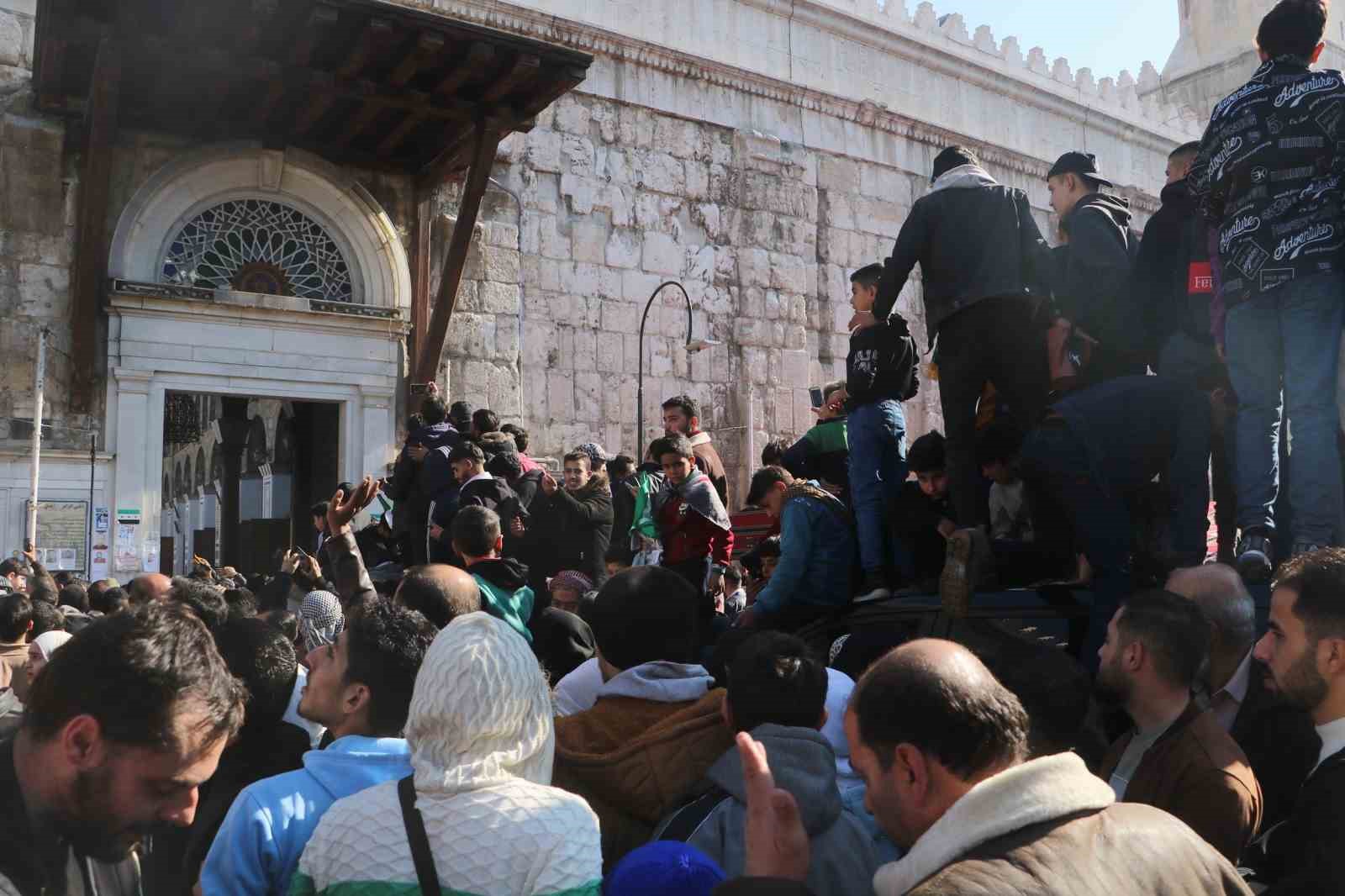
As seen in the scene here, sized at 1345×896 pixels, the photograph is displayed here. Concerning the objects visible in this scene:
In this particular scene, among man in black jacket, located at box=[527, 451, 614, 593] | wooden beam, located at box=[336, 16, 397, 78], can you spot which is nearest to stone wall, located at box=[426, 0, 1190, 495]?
wooden beam, located at box=[336, 16, 397, 78]

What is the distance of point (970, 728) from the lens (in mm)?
1821

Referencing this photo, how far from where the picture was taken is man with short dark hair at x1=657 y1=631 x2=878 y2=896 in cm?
227

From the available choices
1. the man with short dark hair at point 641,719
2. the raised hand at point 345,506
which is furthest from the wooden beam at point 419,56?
the man with short dark hair at point 641,719

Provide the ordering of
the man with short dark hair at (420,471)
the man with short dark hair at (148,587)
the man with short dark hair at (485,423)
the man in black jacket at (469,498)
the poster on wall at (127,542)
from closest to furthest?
1. the man with short dark hair at (148,587)
2. the man in black jacket at (469,498)
3. the man with short dark hair at (420,471)
4. the man with short dark hair at (485,423)
5. the poster on wall at (127,542)

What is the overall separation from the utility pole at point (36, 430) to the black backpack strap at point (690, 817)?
32.3 ft

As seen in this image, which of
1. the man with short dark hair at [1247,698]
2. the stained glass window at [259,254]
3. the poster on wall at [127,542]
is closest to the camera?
the man with short dark hair at [1247,698]

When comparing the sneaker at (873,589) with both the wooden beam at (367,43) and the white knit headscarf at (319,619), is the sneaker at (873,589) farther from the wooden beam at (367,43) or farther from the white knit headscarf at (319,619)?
the wooden beam at (367,43)

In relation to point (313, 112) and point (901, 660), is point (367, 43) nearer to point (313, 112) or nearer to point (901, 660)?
point (313, 112)

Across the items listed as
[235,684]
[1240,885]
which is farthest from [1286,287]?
[235,684]

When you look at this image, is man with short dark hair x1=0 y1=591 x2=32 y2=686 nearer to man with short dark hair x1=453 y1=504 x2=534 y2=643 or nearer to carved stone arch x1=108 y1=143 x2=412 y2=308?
man with short dark hair x1=453 y1=504 x2=534 y2=643

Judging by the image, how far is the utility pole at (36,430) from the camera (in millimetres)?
10883

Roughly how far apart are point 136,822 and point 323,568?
7347mm

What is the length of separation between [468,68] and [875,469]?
23.9 feet

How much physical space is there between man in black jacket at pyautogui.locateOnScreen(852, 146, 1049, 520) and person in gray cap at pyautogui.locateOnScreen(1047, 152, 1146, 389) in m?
0.13
